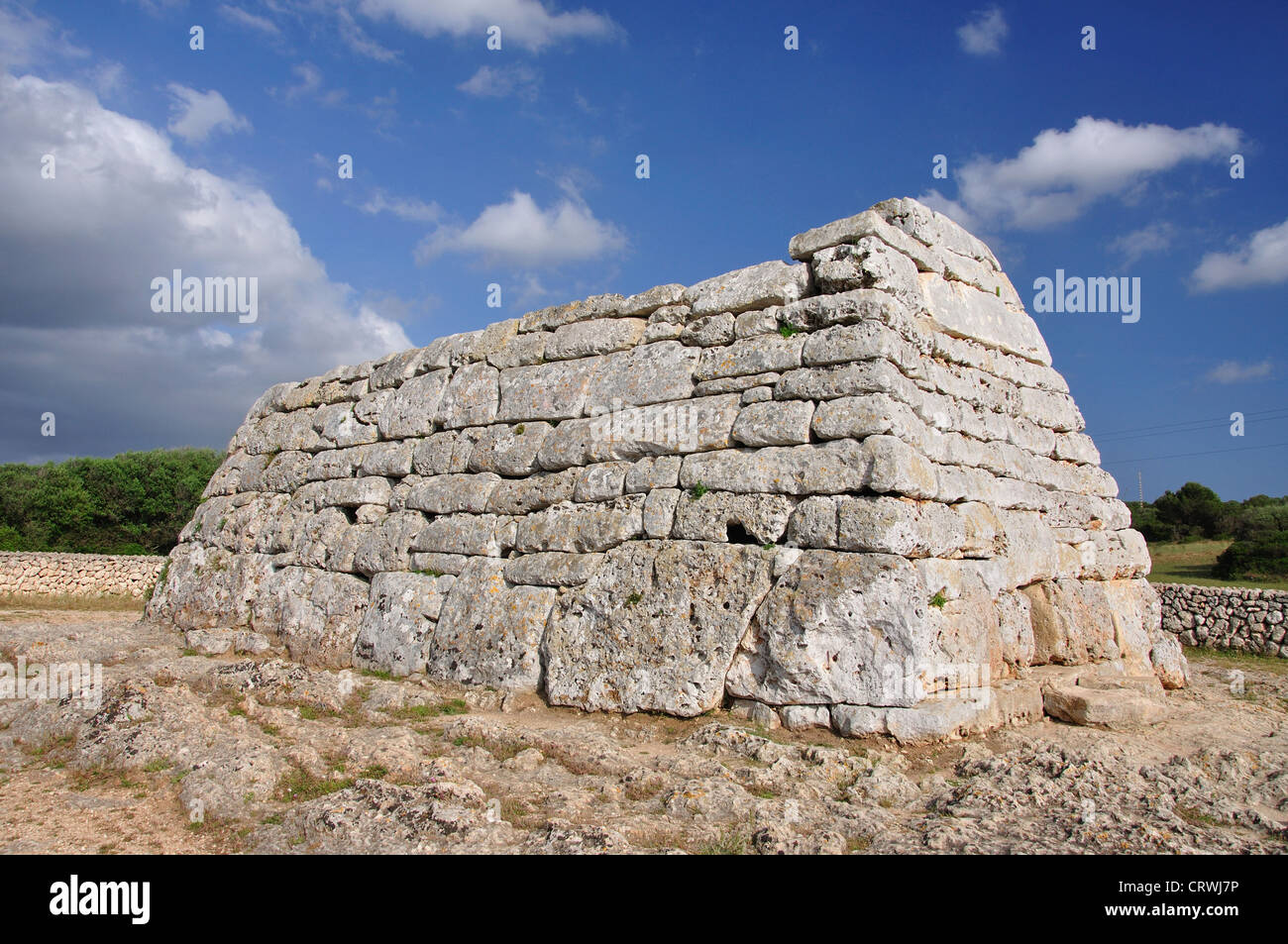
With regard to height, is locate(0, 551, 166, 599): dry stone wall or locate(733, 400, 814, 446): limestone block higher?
locate(733, 400, 814, 446): limestone block

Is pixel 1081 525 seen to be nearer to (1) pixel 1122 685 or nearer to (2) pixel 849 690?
(1) pixel 1122 685

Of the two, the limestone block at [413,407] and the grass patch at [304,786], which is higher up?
the limestone block at [413,407]

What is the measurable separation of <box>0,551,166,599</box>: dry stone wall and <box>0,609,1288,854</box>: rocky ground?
15.9m

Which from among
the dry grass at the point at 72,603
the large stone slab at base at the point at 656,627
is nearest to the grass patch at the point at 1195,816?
the large stone slab at base at the point at 656,627

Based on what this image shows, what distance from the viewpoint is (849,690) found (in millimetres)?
5555

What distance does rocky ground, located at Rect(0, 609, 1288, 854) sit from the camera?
4.08 m

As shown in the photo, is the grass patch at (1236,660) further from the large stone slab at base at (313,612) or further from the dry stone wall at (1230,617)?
the large stone slab at base at (313,612)

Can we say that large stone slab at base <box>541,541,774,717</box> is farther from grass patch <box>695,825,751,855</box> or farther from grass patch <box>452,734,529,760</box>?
grass patch <box>695,825,751,855</box>

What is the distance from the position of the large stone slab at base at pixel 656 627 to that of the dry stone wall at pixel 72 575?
16.4 m

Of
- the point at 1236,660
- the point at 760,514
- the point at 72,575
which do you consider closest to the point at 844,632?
the point at 760,514

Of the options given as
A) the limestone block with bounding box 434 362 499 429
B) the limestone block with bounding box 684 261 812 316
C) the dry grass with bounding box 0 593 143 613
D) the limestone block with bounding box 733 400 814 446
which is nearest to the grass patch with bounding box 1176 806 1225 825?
the limestone block with bounding box 733 400 814 446

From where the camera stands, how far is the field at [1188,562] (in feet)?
70.8

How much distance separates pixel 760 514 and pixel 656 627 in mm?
1210
